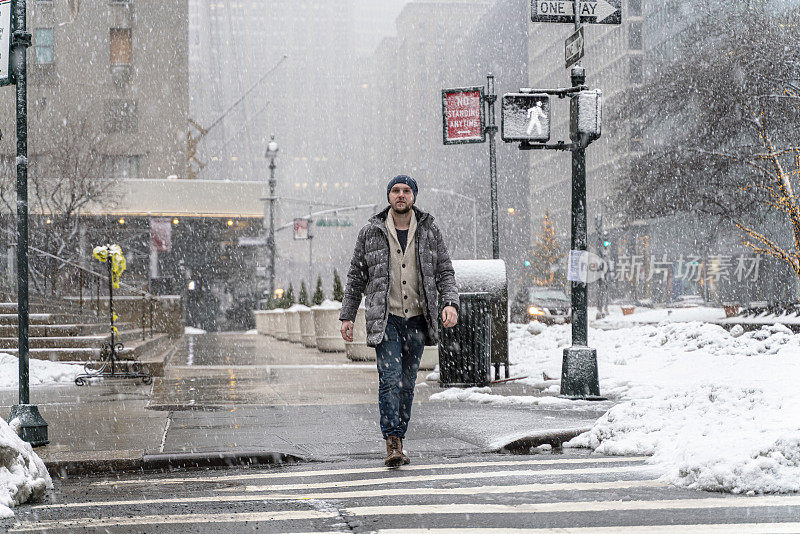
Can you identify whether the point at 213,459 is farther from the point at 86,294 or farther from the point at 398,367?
the point at 86,294

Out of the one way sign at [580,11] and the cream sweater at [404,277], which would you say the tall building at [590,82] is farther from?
the cream sweater at [404,277]

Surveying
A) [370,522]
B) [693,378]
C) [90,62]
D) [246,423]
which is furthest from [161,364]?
Result: [90,62]

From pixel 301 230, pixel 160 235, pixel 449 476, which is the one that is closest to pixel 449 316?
pixel 449 476

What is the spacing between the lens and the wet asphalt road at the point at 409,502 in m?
4.89

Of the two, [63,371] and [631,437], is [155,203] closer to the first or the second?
[63,371]

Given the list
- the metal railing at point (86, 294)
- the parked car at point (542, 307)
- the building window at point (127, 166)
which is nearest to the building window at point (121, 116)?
the building window at point (127, 166)

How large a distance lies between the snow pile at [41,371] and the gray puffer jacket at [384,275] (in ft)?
28.7

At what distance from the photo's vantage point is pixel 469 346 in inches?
502

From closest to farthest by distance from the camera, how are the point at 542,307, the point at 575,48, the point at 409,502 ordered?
the point at 409,502 → the point at 575,48 → the point at 542,307

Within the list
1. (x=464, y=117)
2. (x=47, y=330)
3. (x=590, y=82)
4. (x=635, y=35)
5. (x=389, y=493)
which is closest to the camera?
(x=389, y=493)

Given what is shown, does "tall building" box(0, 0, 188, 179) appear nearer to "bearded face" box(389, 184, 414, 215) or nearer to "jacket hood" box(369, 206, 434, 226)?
"jacket hood" box(369, 206, 434, 226)

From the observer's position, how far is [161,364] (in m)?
16.3

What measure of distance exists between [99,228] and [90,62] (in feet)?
36.2

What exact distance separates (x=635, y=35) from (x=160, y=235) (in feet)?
141
